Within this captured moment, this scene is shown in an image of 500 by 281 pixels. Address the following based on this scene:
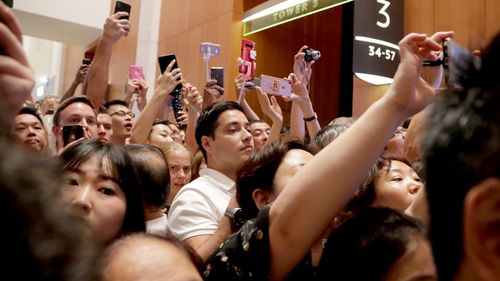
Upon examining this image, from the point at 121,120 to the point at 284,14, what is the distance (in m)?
2.41

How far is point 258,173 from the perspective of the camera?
5.11ft

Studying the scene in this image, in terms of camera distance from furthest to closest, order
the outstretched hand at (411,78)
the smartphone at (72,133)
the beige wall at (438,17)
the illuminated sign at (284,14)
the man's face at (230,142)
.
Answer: the illuminated sign at (284,14) → the beige wall at (438,17) → the man's face at (230,142) → the smartphone at (72,133) → the outstretched hand at (411,78)

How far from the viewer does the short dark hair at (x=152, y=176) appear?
1876 millimetres

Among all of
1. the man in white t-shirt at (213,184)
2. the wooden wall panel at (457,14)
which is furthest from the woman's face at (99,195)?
the wooden wall panel at (457,14)

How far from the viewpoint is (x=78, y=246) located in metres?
0.32

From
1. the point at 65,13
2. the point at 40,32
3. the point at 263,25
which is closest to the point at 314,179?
the point at 263,25

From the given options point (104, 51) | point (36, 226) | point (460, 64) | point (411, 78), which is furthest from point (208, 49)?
point (36, 226)

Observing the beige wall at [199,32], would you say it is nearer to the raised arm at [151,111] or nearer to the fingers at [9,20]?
the raised arm at [151,111]

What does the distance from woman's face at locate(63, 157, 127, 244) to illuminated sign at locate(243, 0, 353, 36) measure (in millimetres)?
3345

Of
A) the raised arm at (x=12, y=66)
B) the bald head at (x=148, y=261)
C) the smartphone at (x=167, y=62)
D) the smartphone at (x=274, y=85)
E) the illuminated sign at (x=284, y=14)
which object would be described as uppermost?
the illuminated sign at (x=284, y=14)

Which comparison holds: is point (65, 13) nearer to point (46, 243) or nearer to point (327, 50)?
point (327, 50)

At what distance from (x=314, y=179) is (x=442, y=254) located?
0.40 metres

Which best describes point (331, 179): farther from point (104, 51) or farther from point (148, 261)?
point (104, 51)

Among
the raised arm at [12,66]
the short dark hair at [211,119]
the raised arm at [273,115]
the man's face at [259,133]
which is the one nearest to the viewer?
the raised arm at [12,66]
